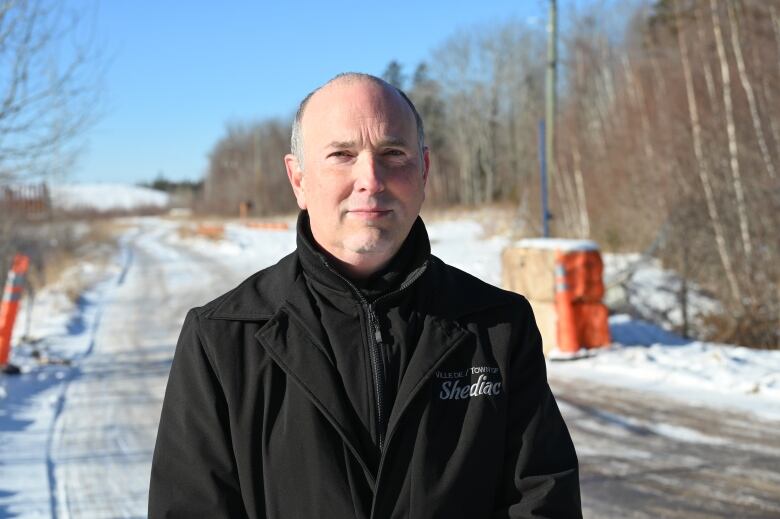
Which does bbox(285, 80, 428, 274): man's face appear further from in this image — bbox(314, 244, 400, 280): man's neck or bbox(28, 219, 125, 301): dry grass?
bbox(28, 219, 125, 301): dry grass

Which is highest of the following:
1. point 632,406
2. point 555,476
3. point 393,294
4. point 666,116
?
point 666,116

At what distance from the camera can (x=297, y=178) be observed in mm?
2178

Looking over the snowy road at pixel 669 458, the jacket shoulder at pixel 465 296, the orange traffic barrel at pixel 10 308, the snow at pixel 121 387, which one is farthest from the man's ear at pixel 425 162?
the orange traffic barrel at pixel 10 308

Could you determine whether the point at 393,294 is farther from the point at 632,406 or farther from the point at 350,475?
the point at 632,406

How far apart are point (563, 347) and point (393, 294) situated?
7831 mm

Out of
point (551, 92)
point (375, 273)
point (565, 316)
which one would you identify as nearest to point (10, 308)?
point (565, 316)

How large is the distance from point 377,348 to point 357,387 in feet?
0.36

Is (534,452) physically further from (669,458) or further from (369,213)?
(669,458)

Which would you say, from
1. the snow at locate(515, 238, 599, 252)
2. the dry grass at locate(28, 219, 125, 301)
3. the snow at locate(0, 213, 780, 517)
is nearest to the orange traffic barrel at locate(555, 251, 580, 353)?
the snow at locate(515, 238, 599, 252)

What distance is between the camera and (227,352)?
77.9 inches

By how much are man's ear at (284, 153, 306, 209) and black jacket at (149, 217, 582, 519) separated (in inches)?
9.9

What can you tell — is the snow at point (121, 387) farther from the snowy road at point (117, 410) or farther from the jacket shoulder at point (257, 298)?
the jacket shoulder at point (257, 298)

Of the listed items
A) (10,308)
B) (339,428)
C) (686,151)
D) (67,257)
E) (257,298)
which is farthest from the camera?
(67,257)

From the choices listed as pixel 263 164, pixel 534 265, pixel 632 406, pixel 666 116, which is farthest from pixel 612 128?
pixel 263 164
